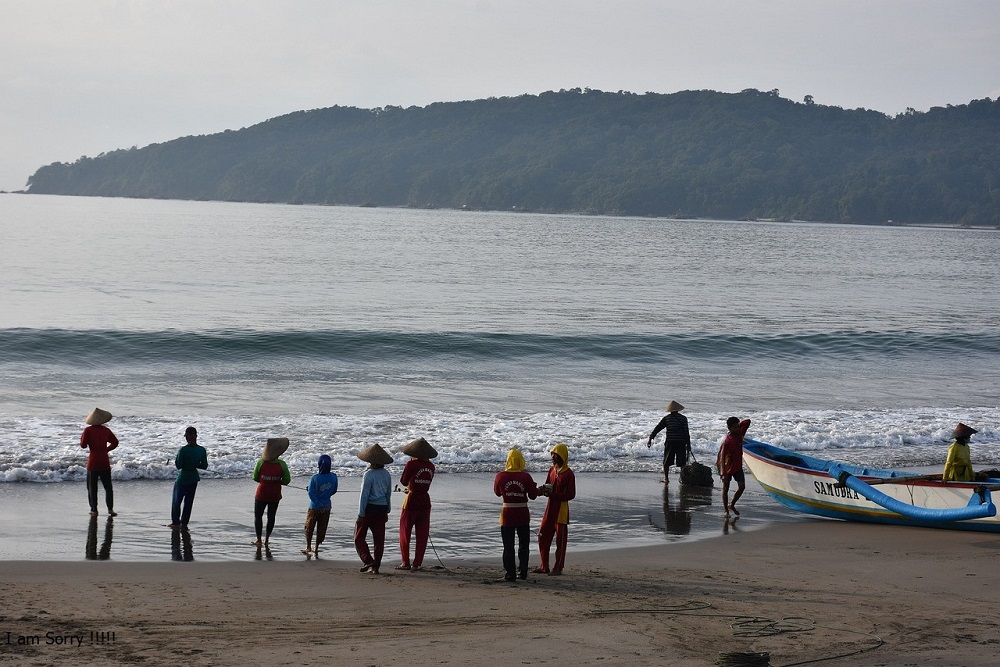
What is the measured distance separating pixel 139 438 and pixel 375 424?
460 centimetres

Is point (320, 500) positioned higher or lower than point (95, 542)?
higher

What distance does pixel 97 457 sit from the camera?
45.4ft

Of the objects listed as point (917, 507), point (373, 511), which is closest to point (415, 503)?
A: point (373, 511)

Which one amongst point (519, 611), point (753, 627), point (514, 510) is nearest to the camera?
point (753, 627)

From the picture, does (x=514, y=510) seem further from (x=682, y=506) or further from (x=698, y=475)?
(x=698, y=475)

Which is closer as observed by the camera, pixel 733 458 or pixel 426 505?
pixel 426 505

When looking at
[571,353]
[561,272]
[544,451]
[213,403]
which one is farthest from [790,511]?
[561,272]

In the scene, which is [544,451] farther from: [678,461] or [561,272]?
[561,272]

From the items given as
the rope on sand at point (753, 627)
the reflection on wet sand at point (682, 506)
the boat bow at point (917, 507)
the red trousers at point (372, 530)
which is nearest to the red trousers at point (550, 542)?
the rope on sand at point (753, 627)

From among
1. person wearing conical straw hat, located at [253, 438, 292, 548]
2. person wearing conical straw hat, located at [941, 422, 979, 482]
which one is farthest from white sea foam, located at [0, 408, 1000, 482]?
person wearing conical straw hat, located at [941, 422, 979, 482]

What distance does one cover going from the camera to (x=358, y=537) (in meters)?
11.4

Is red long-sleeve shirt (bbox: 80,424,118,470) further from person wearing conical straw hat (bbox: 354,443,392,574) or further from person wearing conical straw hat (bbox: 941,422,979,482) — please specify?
person wearing conical straw hat (bbox: 941,422,979,482)

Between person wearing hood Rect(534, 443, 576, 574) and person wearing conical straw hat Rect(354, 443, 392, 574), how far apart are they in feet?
5.86

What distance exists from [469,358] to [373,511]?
831 inches
